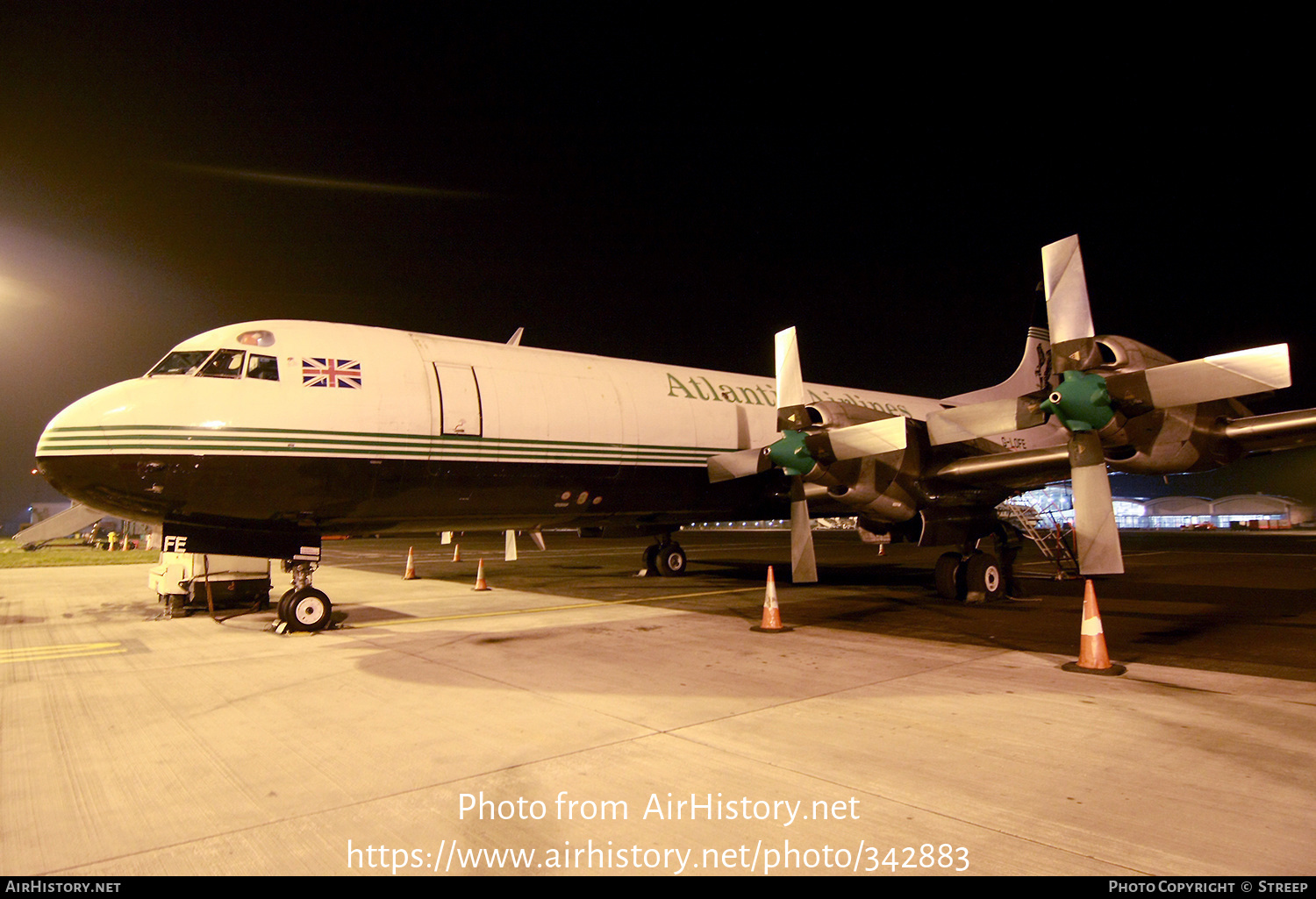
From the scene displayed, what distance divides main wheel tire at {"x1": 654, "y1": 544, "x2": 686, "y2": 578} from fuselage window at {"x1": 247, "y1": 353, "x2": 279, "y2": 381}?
11.0 m

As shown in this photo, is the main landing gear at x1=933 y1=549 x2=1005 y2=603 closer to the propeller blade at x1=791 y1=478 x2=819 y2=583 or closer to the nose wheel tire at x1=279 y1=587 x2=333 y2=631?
the propeller blade at x1=791 y1=478 x2=819 y2=583

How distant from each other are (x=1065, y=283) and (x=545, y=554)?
902 inches

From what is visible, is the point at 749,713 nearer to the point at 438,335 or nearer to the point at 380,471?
the point at 380,471

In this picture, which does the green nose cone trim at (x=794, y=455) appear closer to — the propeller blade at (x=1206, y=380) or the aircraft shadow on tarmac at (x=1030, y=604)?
the aircraft shadow on tarmac at (x=1030, y=604)

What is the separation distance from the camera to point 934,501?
470 inches

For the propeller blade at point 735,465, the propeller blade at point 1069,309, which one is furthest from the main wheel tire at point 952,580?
the propeller blade at point 1069,309

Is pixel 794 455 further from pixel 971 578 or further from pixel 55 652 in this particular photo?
pixel 55 652

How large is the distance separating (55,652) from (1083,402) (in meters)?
13.1

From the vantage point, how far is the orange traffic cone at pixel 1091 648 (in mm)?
7211

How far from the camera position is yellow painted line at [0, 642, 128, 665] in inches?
330

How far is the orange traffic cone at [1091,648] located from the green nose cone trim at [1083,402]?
96.0 inches

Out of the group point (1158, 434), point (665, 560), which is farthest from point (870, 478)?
point (665, 560)

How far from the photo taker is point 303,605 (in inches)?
398

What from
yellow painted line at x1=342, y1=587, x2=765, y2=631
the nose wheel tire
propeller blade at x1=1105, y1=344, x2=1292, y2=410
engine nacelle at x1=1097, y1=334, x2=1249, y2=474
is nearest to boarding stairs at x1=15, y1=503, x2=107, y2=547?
the nose wheel tire
